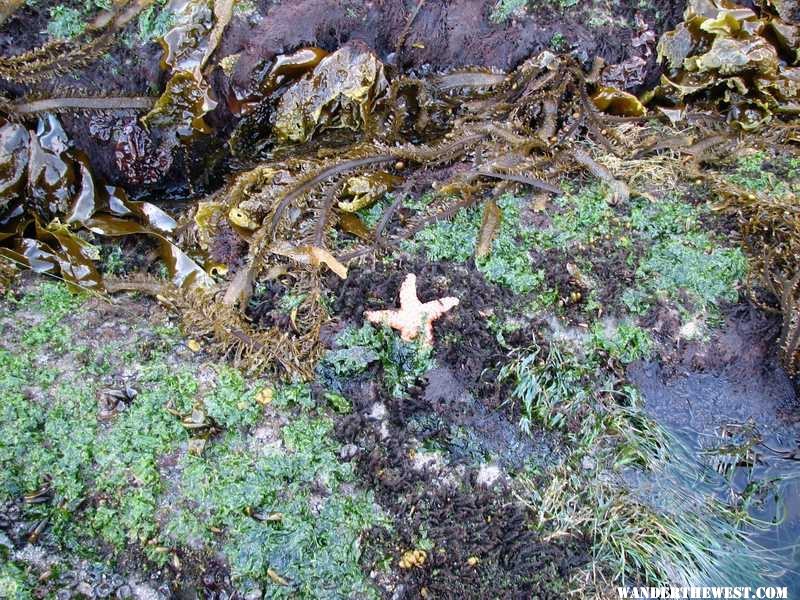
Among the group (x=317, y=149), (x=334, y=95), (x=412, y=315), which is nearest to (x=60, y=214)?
(x=317, y=149)

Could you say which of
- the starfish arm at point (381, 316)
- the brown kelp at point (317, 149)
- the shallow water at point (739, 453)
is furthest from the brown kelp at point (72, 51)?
the shallow water at point (739, 453)

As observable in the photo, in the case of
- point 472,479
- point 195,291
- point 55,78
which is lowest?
point 472,479

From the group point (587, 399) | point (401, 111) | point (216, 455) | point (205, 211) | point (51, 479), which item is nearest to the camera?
point (51, 479)

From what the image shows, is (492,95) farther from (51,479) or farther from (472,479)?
(51,479)

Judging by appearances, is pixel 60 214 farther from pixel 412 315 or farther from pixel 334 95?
pixel 412 315

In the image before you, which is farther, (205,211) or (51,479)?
(205,211)

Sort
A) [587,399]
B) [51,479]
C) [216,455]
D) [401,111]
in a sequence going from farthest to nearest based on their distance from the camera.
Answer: [401,111], [587,399], [216,455], [51,479]

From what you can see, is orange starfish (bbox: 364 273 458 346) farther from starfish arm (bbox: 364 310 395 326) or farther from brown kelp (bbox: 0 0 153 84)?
brown kelp (bbox: 0 0 153 84)

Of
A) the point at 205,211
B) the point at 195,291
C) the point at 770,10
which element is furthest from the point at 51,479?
the point at 770,10
